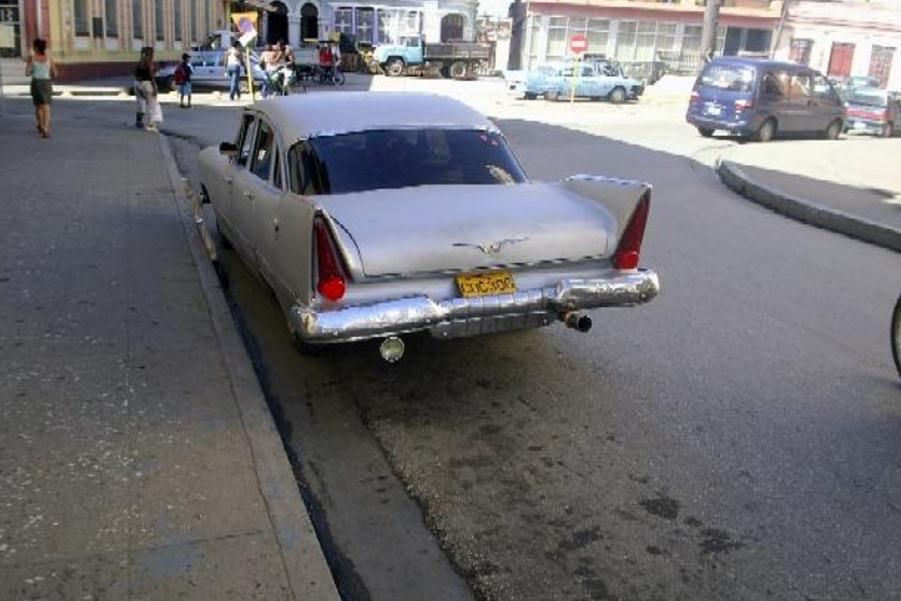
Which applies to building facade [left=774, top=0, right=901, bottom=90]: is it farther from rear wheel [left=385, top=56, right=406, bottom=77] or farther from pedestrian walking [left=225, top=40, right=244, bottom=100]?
pedestrian walking [left=225, top=40, right=244, bottom=100]

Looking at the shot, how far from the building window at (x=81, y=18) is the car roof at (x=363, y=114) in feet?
85.4

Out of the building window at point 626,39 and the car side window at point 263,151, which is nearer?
the car side window at point 263,151

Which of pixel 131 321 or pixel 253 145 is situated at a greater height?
pixel 253 145

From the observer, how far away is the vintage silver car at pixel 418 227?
4453 millimetres

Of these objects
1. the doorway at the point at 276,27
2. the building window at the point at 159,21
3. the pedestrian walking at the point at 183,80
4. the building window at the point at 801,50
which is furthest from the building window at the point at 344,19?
the pedestrian walking at the point at 183,80

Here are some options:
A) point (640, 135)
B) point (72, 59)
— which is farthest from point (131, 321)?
point (72, 59)

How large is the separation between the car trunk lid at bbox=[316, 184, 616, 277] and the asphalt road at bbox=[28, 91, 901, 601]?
86cm

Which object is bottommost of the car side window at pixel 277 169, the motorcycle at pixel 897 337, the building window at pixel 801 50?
the motorcycle at pixel 897 337

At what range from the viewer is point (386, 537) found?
12.0 ft

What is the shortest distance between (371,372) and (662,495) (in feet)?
6.84

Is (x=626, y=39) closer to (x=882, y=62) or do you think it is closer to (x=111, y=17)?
(x=882, y=62)

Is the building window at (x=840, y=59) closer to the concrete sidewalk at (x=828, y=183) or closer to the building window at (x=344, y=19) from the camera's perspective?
the building window at (x=344, y=19)

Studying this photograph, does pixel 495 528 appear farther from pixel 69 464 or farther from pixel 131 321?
pixel 131 321

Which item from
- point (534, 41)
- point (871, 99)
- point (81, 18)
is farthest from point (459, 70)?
point (871, 99)
